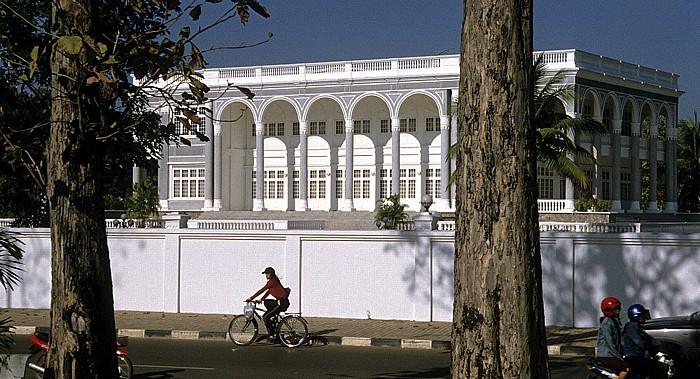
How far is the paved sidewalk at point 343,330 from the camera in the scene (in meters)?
17.5

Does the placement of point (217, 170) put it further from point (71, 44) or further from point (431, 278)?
point (71, 44)

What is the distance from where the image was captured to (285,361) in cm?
1509

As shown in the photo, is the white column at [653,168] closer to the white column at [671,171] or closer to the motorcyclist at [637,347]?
the white column at [671,171]

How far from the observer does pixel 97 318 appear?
718cm

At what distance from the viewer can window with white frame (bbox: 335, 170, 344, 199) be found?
59531mm

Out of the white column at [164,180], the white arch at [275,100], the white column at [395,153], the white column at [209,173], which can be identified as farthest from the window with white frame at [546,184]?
the white column at [164,180]

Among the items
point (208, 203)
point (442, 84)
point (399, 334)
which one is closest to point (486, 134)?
point (399, 334)

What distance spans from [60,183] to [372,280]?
1396 centimetres

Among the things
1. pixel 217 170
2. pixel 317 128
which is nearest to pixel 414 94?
pixel 317 128

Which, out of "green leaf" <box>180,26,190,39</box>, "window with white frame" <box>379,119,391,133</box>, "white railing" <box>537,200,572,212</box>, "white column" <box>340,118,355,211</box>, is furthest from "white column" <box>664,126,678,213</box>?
"green leaf" <box>180,26,190,39</box>

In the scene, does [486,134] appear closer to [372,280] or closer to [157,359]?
[157,359]

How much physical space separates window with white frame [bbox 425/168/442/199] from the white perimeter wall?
115ft

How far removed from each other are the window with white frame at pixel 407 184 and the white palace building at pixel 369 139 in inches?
2.6

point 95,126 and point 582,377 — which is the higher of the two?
point 95,126
